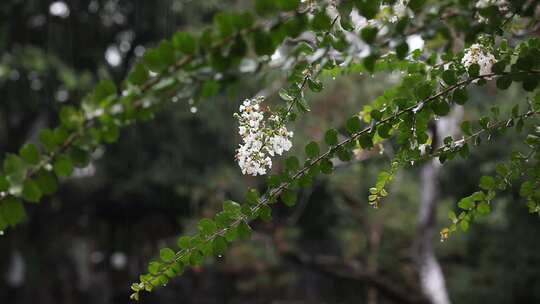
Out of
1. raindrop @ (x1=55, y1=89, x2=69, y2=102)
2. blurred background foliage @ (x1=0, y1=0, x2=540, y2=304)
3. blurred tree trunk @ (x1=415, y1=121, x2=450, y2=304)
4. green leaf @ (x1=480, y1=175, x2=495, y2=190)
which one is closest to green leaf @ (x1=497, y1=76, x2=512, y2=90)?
green leaf @ (x1=480, y1=175, x2=495, y2=190)

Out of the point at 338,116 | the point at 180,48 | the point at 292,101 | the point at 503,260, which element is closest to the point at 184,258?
the point at 292,101

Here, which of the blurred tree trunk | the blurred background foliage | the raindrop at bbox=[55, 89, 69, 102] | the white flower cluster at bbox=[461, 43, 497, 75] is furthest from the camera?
the raindrop at bbox=[55, 89, 69, 102]

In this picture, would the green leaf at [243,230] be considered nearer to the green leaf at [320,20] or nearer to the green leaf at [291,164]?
the green leaf at [291,164]

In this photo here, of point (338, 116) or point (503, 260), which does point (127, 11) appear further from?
point (503, 260)

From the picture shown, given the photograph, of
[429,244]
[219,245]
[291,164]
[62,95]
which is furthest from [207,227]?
[62,95]

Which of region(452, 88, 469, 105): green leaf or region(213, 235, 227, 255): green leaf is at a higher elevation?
region(452, 88, 469, 105): green leaf

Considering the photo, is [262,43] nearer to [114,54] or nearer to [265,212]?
[265,212]

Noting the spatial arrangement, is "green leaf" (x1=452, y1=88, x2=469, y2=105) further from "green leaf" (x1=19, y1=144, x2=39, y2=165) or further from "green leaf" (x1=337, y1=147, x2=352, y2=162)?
"green leaf" (x1=19, y1=144, x2=39, y2=165)

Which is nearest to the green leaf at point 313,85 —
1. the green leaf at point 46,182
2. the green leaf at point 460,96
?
the green leaf at point 460,96
